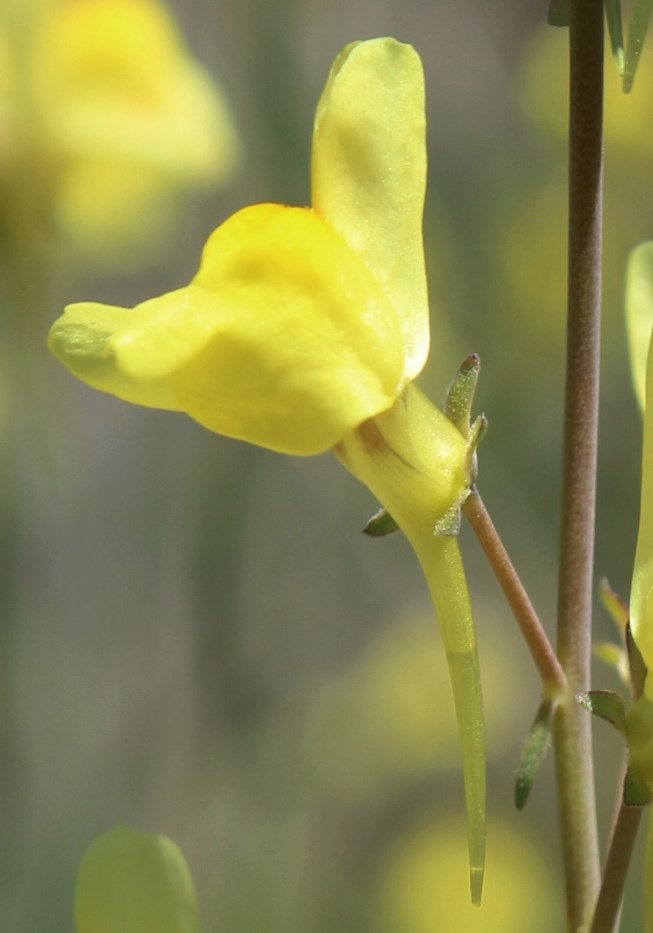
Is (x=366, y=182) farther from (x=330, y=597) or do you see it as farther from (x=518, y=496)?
(x=330, y=597)

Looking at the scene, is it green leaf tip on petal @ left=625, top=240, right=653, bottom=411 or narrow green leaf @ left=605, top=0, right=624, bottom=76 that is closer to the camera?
narrow green leaf @ left=605, top=0, right=624, bottom=76

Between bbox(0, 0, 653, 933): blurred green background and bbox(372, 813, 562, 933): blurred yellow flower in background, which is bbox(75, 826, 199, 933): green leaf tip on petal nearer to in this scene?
bbox(0, 0, 653, 933): blurred green background

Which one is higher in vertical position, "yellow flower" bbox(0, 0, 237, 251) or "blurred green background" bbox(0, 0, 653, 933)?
"yellow flower" bbox(0, 0, 237, 251)

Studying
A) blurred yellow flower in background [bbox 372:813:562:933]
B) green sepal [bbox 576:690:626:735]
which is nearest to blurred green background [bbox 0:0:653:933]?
blurred yellow flower in background [bbox 372:813:562:933]

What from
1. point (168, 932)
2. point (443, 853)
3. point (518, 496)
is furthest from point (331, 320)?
point (443, 853)

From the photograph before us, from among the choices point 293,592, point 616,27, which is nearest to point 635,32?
point 616,27

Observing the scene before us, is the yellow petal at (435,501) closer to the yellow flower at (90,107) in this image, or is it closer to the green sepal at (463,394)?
the green sepal at (463,394)
